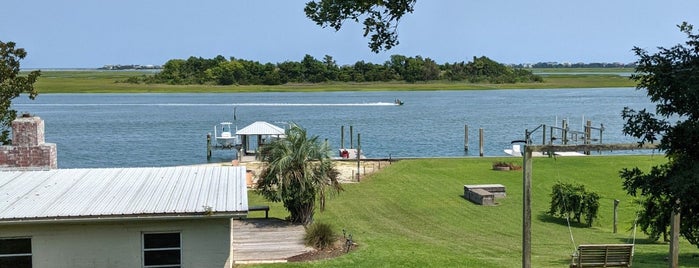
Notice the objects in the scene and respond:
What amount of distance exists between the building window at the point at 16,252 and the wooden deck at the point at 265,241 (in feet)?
13.2

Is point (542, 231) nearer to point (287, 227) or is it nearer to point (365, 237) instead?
point (365, 237)

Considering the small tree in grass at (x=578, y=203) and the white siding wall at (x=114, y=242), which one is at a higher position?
the white siding wall at (x=114, y=242)

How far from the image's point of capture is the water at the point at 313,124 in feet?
181

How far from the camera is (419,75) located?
168 metres

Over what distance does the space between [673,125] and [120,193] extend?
841 centimetres

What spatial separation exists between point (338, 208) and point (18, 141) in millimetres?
Result: 11392

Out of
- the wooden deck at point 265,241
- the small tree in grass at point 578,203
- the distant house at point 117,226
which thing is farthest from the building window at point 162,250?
the small tree in grass at point 578,203

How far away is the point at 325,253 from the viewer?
16.0m

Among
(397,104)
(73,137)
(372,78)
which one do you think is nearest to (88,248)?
(73,137)

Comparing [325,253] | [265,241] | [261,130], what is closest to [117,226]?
[325,253]

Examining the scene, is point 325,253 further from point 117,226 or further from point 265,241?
point 117,226

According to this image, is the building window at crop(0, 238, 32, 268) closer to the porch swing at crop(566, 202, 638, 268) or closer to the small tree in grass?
the porch swing at crop(566, 202, 638, 268)

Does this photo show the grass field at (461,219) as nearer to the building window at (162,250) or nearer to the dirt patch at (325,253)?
the dirt patch at (325,253)

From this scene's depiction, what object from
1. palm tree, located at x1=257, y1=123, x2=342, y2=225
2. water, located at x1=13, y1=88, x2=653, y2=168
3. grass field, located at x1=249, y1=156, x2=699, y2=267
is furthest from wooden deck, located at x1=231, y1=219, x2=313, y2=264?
water, located at x1=13, y1=88, x2=653, y2=168
